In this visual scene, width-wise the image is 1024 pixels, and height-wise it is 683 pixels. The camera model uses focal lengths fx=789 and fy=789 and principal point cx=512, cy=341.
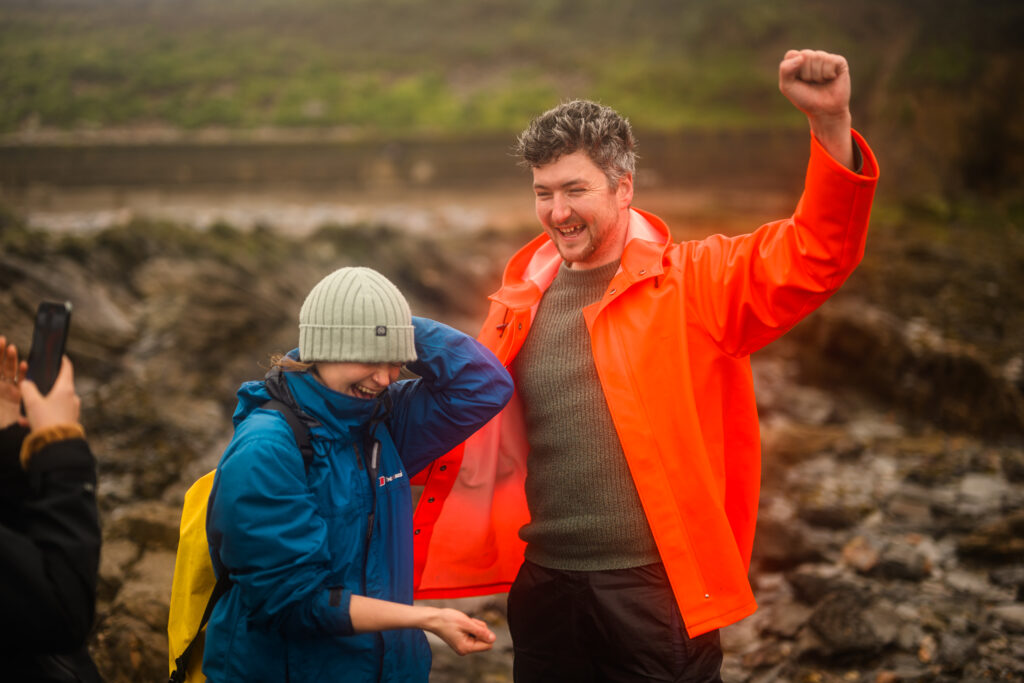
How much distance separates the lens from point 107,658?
3.77m

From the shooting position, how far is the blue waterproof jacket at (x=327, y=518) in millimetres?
1966

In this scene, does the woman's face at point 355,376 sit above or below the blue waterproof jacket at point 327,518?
above

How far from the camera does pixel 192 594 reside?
2223mm

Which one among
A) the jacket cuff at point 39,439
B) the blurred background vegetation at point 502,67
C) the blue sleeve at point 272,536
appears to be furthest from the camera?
the blurred background vegetation at point 502,67

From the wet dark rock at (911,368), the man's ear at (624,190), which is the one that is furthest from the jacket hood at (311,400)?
the wet dark rock at (911,368)

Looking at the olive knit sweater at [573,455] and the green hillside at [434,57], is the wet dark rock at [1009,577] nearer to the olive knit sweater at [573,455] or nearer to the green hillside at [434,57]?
the olive knit sweater at [573,455]

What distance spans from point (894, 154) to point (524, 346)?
26.5 m

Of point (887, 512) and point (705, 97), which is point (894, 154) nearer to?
point (705, 97)

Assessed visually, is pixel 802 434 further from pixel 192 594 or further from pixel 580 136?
pixel 192 594

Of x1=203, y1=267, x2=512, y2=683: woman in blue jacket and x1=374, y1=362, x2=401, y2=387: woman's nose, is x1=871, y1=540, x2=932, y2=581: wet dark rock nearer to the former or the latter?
x1=203, y1=267, x2=512, y2=683: woman in blue jacket

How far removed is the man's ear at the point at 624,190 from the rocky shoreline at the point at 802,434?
9.66 feet

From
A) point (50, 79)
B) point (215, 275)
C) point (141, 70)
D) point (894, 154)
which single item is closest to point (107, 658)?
point (215, 275)

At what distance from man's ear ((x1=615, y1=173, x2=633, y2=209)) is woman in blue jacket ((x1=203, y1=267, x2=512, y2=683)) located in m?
0.72

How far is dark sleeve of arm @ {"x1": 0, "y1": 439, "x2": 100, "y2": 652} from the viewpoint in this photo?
1691 mm
